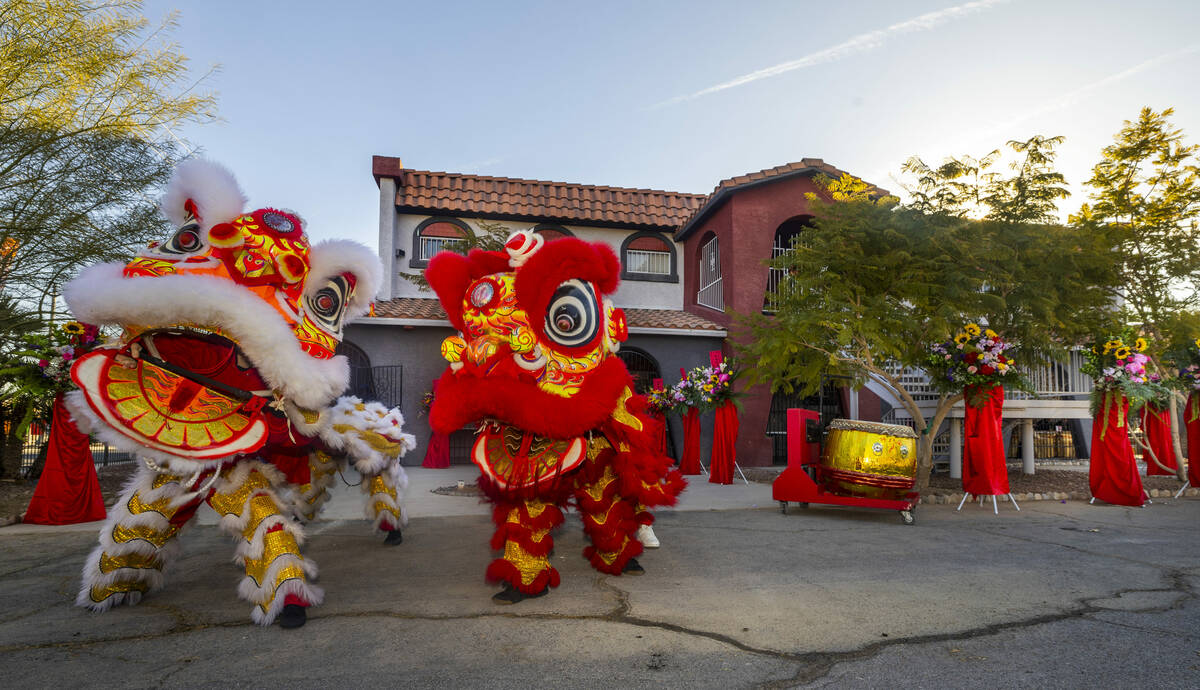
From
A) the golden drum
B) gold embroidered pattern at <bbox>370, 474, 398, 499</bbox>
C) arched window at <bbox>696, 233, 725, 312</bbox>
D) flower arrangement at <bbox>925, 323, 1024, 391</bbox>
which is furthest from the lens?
arched window at <bbox>696, 233, 725, 312</bbox>

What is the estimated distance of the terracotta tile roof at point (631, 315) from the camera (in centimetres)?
1205

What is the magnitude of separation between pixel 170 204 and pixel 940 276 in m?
7.74

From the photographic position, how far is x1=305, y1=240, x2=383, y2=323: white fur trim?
3711 mm

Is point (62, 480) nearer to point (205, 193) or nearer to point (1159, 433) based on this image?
point (205, 193)

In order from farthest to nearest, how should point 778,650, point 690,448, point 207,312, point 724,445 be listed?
point 690,448 < point 724,445 < point 207,312 < point 778,650

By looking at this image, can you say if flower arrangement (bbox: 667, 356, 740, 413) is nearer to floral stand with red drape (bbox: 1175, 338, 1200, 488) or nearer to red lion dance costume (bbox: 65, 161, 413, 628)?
floral stand with red drape (bbox: 1175, 338, 1200, 488)

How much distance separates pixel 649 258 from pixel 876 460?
9441mm

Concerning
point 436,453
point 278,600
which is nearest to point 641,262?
point 436,453

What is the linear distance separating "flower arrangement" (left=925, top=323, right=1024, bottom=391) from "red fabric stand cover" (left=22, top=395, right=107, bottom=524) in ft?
31.7

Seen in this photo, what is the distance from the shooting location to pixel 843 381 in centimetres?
1133

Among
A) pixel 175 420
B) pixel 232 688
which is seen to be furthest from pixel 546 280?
pixel 232 688

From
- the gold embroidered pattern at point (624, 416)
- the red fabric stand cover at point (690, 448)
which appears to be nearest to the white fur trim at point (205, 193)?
the gold embroidered pattern at point (624, 416)

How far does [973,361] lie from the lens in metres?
7.33

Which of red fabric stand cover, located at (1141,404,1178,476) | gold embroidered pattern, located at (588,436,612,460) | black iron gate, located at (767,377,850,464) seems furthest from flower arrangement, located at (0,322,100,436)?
red fabric stand cover, located at (1141,404,1178,476)
